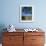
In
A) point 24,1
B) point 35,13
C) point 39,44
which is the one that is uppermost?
point 24,1

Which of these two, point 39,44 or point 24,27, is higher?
point 24,27

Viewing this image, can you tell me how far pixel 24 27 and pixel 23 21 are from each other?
0.70 feet

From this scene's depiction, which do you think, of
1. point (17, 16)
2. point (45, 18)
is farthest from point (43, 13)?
point (17, 16)

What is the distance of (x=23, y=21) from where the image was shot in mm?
4117

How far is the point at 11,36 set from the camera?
3.66 metres

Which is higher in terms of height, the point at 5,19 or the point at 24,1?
the point at 24,1

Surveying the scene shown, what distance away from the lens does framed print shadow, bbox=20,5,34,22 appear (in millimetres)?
4094

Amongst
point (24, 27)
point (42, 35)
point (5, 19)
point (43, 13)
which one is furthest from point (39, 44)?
point (5, 19)

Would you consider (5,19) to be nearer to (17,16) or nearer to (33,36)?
(17,16)

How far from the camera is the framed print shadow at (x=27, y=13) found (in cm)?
409

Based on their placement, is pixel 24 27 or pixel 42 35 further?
pixel 24 27

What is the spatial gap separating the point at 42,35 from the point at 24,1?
1.30m

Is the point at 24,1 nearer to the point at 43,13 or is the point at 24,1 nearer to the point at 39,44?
the point at 43,13

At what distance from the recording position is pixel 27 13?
411 cm
